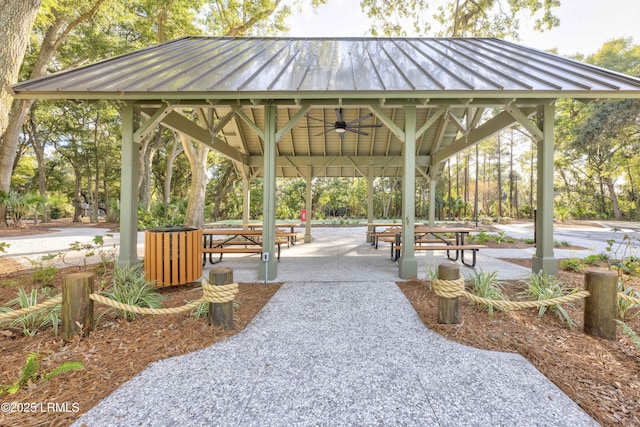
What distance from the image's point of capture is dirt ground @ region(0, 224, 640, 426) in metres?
1.74

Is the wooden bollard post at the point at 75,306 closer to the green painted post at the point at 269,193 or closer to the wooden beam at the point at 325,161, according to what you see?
the green painted post at the point at 269,193

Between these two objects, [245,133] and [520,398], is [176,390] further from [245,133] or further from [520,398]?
[245,133]

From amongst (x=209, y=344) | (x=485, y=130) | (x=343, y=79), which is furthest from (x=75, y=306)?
(x=485, y=130)

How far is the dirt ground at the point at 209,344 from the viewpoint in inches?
68.5

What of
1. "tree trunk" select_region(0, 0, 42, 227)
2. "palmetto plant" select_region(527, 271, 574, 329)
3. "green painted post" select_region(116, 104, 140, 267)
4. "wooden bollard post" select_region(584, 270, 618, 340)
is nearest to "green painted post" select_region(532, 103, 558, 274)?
"palmetto plant" select_region(527, 271, 574, 329)

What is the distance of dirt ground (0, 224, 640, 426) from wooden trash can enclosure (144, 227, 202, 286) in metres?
0.70

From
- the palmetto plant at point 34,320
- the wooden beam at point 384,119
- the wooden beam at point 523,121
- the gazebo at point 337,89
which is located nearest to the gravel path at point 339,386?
the palmetto plant at point 34,320

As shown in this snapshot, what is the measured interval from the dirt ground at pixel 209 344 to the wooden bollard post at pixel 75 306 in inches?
4.3

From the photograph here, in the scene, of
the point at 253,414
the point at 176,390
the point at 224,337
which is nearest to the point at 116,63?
the point at 224,337

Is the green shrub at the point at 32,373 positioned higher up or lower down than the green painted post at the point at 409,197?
lower down

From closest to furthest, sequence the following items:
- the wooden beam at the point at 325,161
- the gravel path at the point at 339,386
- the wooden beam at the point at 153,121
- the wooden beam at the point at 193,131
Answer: the gravel path at the point at 339,386 → the wooden beam at the point at 153,121 → the wooden beam at the point at 193,131 → the wooden beam at the point at 325,161

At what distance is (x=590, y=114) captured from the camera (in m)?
17.8

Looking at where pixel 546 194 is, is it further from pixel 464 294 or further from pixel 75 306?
pixel 75 306

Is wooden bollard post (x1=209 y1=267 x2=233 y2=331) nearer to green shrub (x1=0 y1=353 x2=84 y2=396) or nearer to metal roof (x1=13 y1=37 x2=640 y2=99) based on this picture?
green shrub (x1=0 y1=353 x2=84 y2=396)
